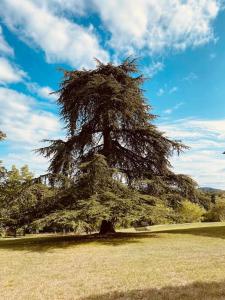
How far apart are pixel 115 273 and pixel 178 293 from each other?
2.91 metres

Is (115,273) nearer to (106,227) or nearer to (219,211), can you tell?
(106,227)

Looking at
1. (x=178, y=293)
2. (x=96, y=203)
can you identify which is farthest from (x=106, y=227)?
(x=178, y=293)

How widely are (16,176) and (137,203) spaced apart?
30.1 m

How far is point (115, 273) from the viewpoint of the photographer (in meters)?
9.65

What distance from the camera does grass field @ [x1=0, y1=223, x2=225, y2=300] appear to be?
7.46m

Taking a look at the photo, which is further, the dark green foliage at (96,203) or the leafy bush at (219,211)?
the leafy bush at (219,211)

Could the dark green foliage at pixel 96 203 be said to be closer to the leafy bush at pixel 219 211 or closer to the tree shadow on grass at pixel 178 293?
the tree shadow on grass at pixel 178 293

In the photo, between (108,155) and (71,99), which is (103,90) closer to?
(71,99)

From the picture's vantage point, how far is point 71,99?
22.3 metres

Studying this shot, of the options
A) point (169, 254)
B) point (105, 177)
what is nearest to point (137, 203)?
point (105, 177)

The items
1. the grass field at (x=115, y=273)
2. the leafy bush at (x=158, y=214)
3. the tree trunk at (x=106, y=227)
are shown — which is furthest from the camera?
the tree trunk at (x=106, y=227)

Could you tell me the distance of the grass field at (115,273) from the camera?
7465 mm

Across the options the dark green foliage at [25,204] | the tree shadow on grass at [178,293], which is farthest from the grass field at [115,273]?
the dark green foliage at [25,204]

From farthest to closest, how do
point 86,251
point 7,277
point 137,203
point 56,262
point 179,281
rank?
point 137,203 → point 86,251 → point 56,262 → point 7,277 → point 179,281
